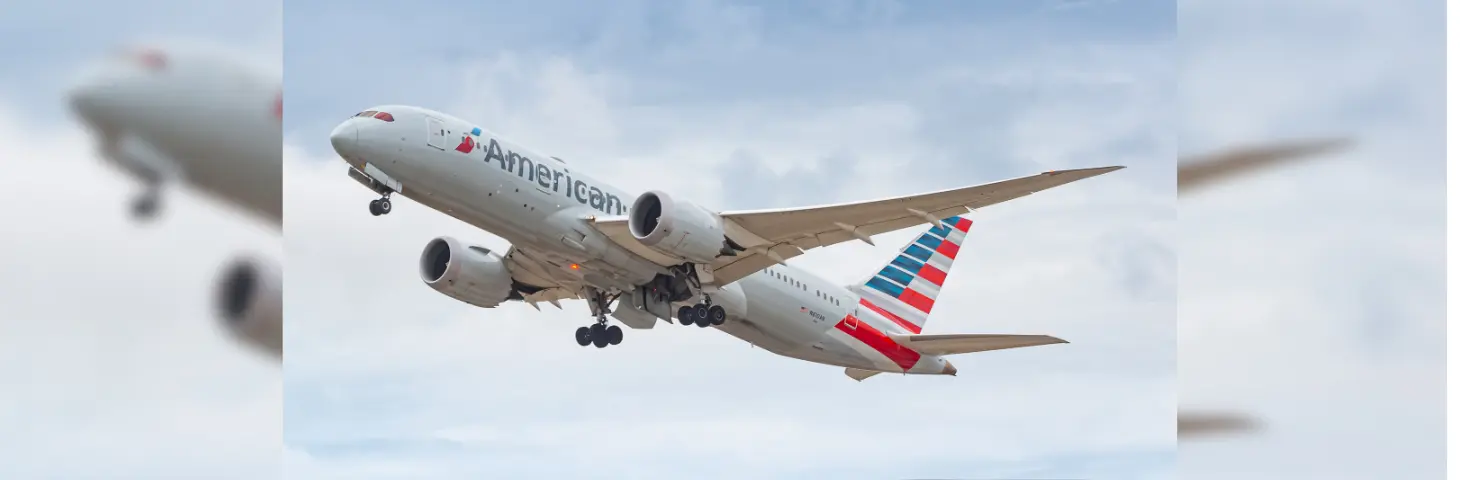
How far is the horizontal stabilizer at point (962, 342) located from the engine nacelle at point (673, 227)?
5867 mm

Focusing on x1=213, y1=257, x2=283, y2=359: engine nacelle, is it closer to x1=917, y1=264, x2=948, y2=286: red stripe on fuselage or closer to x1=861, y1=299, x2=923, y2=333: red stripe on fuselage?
x1=861, y1=299, x2=923, y2=333: red stripe on fuselage

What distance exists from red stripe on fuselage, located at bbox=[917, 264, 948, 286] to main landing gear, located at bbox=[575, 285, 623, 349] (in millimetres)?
7319

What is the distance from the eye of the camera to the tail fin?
2848cm

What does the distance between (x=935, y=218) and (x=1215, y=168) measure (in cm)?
1257

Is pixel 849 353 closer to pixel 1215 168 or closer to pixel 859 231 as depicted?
pixel 859 231

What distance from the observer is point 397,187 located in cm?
2108

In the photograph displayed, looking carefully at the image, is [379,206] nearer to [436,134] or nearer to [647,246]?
[436,134]

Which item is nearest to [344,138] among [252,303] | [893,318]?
[893,318]

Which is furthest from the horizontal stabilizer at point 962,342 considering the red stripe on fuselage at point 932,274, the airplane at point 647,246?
the red stripe on fuselage at point 932,274

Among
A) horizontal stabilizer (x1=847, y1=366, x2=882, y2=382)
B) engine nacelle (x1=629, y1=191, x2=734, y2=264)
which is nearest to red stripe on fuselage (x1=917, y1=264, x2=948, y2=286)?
Result: horizontal stabilizer (x1=847, y1=366, x2=882, y2=382)

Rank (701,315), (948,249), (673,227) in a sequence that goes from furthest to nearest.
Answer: (948,249)
(701,315)
(673,227)

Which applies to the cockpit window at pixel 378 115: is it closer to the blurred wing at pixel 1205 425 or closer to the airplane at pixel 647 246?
the airplane at pixel 647 246

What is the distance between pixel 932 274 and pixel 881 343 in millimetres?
3830

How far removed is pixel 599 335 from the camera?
2578 centimetres
